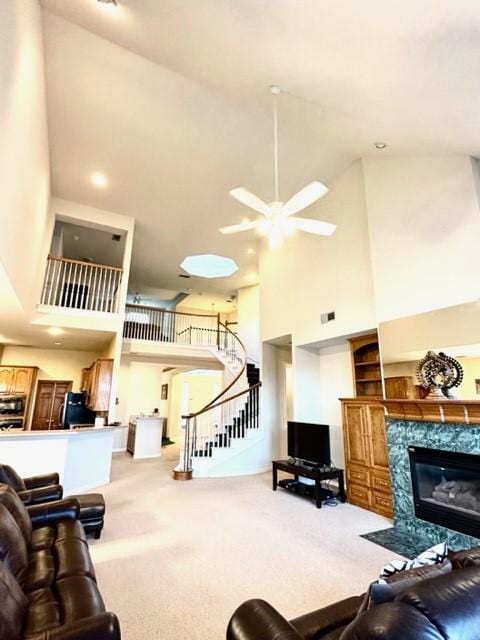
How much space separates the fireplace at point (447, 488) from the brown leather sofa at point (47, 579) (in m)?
3.43

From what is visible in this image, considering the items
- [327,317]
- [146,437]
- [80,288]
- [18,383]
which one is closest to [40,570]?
[327,317]

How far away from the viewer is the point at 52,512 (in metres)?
2.85

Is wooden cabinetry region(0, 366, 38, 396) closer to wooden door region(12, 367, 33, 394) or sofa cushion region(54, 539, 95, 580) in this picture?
wooden door region(12, 367, 33, 394)

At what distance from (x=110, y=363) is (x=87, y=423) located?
6.08ft

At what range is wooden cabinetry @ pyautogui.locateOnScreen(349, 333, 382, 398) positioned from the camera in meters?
5.30

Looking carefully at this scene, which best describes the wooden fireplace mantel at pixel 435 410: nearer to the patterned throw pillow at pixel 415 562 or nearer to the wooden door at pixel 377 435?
the wooden door at pixel 377 435

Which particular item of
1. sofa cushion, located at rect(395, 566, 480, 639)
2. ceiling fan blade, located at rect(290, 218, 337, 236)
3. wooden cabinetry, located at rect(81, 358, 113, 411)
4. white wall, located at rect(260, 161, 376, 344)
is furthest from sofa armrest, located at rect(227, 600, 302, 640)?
wooden cabinetry, located at rect(81, 358, 113, 411)

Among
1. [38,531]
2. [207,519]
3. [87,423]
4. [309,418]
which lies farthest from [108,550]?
[87,423]

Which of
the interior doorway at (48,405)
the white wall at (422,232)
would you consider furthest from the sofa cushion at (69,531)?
the interior doorway at (48,405)

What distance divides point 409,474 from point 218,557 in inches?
95.2

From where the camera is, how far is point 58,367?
30.0 ft

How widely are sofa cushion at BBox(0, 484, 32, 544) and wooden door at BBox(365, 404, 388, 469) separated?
13.6ft

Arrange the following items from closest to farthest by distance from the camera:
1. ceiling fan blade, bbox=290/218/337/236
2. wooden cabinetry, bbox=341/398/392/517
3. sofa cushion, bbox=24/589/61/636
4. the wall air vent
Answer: sofa cushion, bbox=24/589/61/636 < ceiling fan blade, bbox=290/218/337/236 < wooden cabinetry, bbox=341/398/392/517 < the wall air vent

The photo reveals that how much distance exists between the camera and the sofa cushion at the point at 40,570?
6.21 ft
